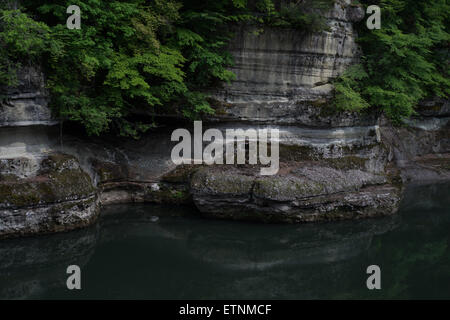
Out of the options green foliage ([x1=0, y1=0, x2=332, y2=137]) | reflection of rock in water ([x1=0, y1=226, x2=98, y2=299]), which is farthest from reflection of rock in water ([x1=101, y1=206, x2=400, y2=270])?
green foliage ([x1=0, y1=0, x2=332, y2=137])

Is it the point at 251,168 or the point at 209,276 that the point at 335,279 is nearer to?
the point at 209,276

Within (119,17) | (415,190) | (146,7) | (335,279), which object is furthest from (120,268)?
(415,190)

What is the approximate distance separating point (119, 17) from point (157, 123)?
167 inches

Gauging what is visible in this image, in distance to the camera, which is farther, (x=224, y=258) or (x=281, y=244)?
(x=281, y=244)

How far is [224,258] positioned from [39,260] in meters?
5.02

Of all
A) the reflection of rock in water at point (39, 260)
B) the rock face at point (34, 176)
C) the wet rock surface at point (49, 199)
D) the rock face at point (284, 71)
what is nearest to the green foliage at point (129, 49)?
the rock face at point (284, 71)

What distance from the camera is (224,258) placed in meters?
11.4

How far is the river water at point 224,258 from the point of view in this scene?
30.9ft

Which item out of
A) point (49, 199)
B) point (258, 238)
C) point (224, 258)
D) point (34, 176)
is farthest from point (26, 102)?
point (258, 238)

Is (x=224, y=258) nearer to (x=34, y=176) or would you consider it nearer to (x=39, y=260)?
(x=39, y=260)

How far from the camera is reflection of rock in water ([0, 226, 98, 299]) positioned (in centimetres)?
934

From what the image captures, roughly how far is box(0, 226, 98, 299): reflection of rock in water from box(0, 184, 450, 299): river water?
24 millimetres

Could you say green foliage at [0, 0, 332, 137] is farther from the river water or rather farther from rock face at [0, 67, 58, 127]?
the river water

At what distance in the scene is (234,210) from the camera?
13133 millimetres
